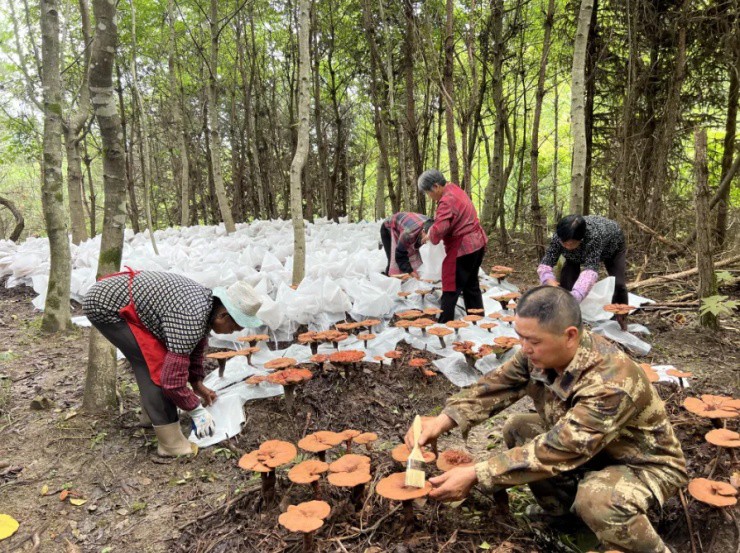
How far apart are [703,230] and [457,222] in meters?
2.34

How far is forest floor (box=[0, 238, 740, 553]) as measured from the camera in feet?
6.95

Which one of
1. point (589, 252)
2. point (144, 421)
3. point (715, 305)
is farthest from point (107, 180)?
point (715, 305)

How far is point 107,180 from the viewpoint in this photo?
3.29m

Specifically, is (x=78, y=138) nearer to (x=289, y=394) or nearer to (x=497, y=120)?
(x=289, y=394)

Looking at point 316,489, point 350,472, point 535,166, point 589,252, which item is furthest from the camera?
point 535,166

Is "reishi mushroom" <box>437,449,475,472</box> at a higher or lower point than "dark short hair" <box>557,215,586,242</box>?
lower

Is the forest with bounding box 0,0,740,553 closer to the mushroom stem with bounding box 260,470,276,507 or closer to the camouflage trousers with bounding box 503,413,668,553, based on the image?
the mushroom stem with bounding box 260,470,276,507

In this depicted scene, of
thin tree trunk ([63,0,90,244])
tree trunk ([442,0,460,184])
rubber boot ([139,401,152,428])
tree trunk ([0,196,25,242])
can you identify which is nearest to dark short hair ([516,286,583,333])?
rubber boot ([139,401,152,428])

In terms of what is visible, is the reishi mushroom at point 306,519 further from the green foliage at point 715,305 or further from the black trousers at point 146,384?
the green foliage at point 715,305

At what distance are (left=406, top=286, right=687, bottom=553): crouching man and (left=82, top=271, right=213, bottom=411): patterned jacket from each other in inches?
67.3

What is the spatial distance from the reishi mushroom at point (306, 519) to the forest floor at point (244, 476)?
166 mm

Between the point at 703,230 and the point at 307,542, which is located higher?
the point at 703,230

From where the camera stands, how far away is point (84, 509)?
8.44 ft

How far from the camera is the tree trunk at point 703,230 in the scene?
13.6ft
